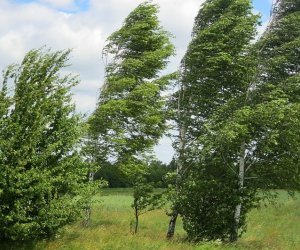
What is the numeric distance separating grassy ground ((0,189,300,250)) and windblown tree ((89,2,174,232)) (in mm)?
4789

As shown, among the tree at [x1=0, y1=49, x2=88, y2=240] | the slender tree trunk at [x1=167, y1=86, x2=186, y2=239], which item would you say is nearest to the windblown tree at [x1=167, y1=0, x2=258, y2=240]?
the slender tree trunk at [x1=167, y1=86, x2=186, y2=239]

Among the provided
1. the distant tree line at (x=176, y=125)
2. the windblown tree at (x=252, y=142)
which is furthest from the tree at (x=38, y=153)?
the windblown tree at (x=252, y=142)

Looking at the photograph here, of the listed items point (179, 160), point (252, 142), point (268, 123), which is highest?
point (268, 123)

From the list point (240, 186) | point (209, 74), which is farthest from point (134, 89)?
point (240, 186)

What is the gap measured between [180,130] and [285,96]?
20.2ft

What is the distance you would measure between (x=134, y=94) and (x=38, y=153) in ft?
42.9

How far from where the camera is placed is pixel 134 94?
26.2 metres

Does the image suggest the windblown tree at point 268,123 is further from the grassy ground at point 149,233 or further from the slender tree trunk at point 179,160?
the grassy ground at point 149,233

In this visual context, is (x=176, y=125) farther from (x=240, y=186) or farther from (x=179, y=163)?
(x=240, y=186)

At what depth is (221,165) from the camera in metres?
Answer: 20.8

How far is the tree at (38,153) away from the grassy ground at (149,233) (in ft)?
4.12

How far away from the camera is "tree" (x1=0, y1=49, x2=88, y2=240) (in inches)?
501

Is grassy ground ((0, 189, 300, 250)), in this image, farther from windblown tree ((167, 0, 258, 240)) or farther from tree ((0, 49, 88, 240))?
windblown tree ((167, 0, 258, 240))

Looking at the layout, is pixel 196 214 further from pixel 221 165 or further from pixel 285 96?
pixel 285 96
